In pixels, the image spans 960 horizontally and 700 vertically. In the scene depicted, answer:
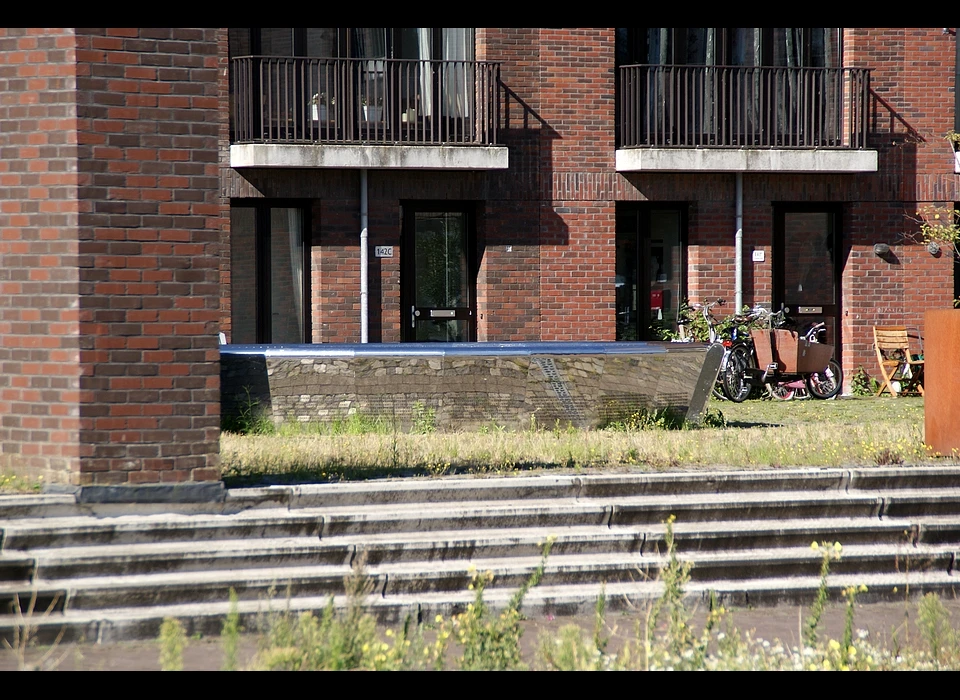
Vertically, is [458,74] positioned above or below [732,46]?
below

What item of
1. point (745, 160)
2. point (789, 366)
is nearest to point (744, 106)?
point (745, 160)

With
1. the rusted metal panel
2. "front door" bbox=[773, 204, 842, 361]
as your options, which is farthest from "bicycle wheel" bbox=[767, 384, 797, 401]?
the rusted metal panel

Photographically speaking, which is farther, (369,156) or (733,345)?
(733,345)

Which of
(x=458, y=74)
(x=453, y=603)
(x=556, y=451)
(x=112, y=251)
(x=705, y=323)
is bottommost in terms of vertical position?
(x=453, y=603)

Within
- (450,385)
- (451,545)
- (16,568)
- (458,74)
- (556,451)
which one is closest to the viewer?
(16,568)

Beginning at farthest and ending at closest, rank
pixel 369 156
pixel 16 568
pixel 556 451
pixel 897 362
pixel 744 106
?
pixel 744 106, pixel 897 362, pixel 369 156, pixel 556 451, pixel 16 568

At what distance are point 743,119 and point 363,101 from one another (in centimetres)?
573

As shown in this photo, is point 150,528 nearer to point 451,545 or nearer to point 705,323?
point 451,545

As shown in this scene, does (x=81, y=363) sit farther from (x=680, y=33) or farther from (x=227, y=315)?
(x=680, y=33)

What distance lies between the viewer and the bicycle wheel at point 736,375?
15023 mm

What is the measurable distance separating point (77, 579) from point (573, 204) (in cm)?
1126

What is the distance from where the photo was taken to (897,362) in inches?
637

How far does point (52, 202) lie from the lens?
6129 millimetres
